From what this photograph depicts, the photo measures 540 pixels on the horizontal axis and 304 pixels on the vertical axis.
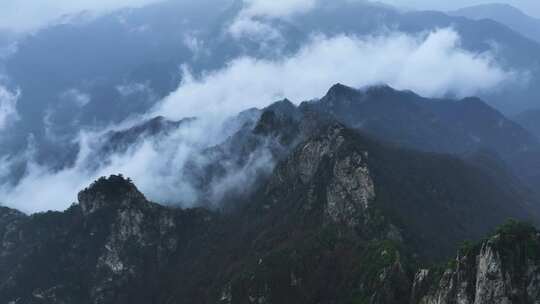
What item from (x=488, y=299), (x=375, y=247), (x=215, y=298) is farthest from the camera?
(x=215, y=298)

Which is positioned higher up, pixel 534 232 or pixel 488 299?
pixel 534 232

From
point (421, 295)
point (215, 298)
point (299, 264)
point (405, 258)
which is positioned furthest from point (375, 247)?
point (215, 298)

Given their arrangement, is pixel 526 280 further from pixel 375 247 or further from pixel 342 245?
pixel 342 245

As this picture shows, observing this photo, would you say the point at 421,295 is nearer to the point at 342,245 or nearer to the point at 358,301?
the point at 358,301

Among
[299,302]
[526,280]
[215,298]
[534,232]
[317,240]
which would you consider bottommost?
[215,298]

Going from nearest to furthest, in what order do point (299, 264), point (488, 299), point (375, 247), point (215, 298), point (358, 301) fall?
point (488, 299)
point (358, 301)
point (375, 247)
point (299, 264)
point (215, 298)

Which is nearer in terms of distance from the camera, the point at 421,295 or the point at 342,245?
the point at 421,295
